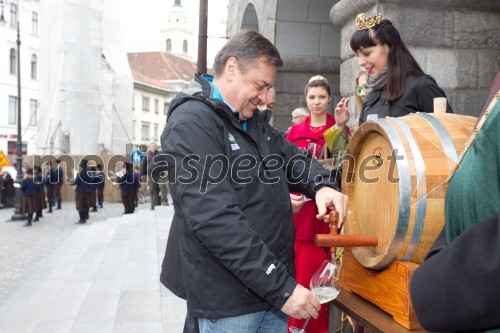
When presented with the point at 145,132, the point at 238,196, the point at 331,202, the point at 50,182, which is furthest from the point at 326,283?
the point at 145,132

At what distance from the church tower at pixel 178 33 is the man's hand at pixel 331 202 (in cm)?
11435

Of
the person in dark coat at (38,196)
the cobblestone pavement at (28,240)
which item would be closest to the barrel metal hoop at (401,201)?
the cobblestone pavement at (28,240)

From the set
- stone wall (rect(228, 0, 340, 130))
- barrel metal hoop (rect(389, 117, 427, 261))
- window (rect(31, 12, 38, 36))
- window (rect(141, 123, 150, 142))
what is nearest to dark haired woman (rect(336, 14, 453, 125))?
barrel metal hoop (rect(389, 117, 427, 261))

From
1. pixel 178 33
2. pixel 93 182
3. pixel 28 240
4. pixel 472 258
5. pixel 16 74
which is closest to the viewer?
pixel 472 258

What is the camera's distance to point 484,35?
4578 millimetres

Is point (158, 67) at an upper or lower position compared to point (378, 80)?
upper

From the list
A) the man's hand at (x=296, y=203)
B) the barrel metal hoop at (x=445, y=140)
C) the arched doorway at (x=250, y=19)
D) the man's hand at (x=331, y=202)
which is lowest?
the man's hand at (x=296, y=203)

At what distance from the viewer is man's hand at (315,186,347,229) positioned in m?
2.23

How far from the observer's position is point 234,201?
1.98 metres

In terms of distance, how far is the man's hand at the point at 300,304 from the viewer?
1.90 m

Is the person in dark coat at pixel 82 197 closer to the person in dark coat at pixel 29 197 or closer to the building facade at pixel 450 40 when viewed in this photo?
the person in dark coat at pixel 29 197

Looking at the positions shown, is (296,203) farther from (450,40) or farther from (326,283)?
(450,40)

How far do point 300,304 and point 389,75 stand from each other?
1.45 m

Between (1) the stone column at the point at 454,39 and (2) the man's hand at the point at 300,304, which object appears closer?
(2) the man's hand at the point at 300,304
